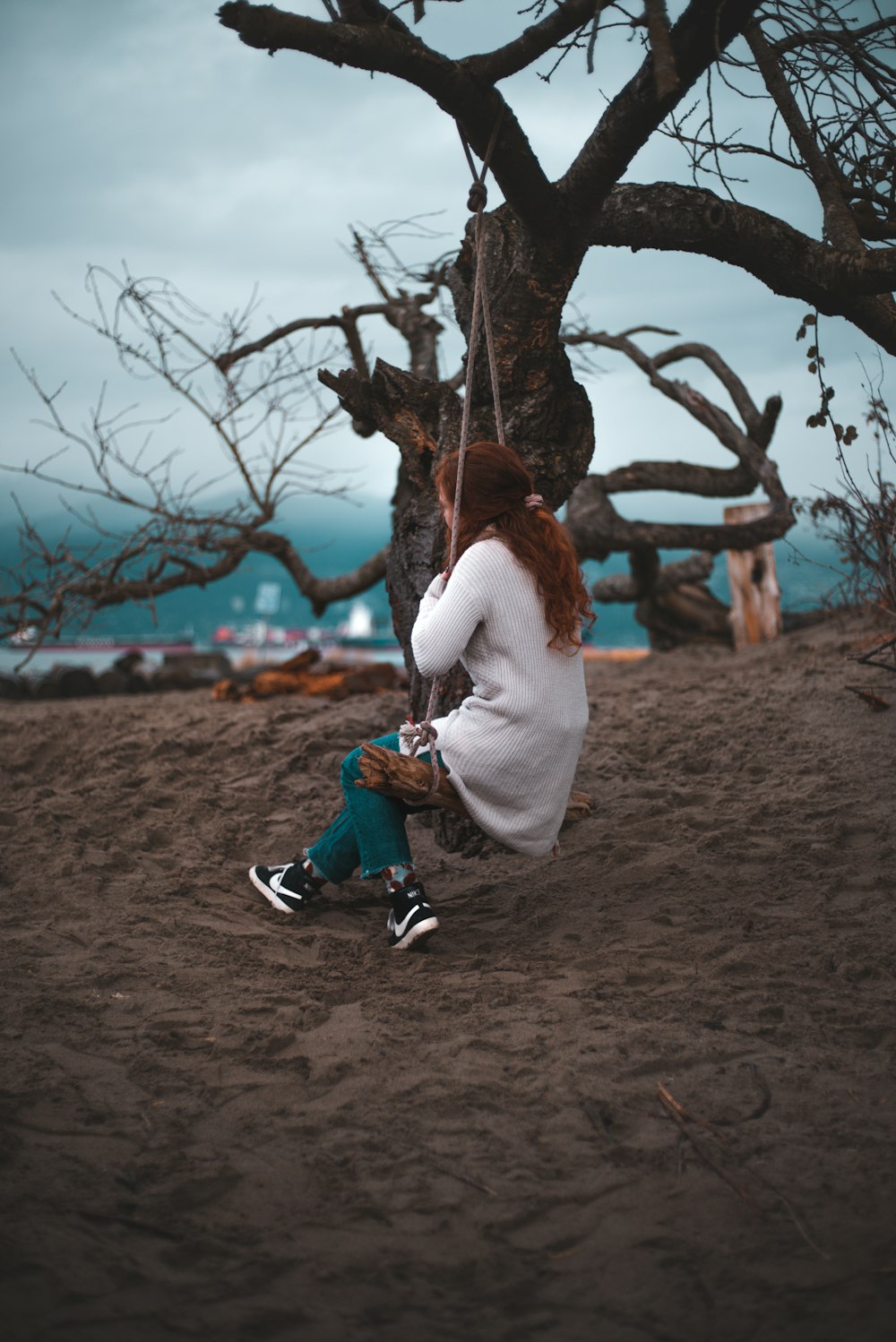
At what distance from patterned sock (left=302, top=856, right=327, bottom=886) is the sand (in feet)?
0.47

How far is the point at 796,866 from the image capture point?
3422mm

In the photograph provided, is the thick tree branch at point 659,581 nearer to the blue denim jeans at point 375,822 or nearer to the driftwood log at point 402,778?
the blue denim jeans at point 375,822

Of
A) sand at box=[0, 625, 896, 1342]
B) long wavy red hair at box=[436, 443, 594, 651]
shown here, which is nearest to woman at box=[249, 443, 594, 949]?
long wavy red hair at box=[436, 443, 594, 651]

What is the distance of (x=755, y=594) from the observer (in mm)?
8758

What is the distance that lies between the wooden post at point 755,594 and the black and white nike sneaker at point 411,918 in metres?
6.20

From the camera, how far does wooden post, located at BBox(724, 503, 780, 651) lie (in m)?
8.64

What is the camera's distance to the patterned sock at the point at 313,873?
339 centimetres

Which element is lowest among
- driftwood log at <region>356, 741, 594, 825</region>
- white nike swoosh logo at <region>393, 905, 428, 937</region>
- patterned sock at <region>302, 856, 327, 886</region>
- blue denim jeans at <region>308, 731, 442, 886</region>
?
white nike swoosh logo at <region>393, 905, 428, 937</region>

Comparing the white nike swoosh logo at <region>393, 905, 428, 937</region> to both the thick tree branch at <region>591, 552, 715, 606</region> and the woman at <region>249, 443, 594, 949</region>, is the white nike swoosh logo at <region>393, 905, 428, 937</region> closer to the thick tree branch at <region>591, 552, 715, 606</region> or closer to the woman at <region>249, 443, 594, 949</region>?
the woman at <region>249, 443, 594, 949</region>

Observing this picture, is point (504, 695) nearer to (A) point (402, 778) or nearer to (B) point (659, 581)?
(A) point (402, 778)

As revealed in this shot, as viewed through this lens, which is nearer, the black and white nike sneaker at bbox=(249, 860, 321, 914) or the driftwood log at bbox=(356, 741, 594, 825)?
the driftwood log at bbox=(356, 741, 594, 825)

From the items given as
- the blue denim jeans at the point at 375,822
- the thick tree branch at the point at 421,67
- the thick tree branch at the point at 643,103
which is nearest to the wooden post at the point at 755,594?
the thick tree branch at the point at 643,103

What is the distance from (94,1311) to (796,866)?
2540 millimetres

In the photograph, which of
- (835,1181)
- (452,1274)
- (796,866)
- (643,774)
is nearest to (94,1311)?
(452,1274)
